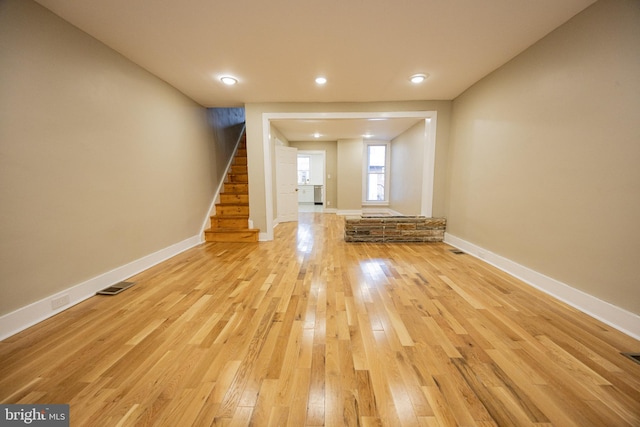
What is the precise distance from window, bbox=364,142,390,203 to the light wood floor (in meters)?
6.01

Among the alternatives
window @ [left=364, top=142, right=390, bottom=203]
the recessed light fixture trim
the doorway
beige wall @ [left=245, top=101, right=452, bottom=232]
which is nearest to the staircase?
beige wall @ [left=245, top=101, right=452, bottom=232]

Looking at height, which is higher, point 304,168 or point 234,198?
point 304,168

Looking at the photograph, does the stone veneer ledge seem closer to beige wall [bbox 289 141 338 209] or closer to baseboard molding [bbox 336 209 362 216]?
baseboard molding [bbox 336 209 362 216]

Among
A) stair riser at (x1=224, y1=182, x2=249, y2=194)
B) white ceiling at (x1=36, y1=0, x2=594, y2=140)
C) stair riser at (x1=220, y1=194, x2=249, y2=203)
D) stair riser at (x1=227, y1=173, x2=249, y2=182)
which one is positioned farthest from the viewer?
stair riser at (x1=227, y1=173, x2=249, y2=182)

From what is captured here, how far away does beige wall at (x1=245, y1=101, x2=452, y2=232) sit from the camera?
396 cm

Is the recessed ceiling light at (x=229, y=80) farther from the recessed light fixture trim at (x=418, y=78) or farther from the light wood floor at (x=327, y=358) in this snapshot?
the light wood floor at (x=327, y=358)

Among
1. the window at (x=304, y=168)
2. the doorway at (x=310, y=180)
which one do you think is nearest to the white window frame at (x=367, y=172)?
the doorway at (x=310, y=180)

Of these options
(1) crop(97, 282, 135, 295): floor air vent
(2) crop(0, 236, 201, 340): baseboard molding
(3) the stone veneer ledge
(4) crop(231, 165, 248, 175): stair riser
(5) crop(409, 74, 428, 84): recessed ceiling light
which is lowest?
(1) crop(97, 282, 135, 295): floor air vent

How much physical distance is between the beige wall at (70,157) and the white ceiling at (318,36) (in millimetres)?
270

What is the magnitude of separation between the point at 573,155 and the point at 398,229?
232 cm

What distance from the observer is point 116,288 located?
231 cm

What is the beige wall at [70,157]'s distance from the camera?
1641mm

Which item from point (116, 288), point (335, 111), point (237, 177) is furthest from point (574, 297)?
point (237, 177)

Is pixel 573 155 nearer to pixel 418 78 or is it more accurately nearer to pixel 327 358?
pixel 418 78
